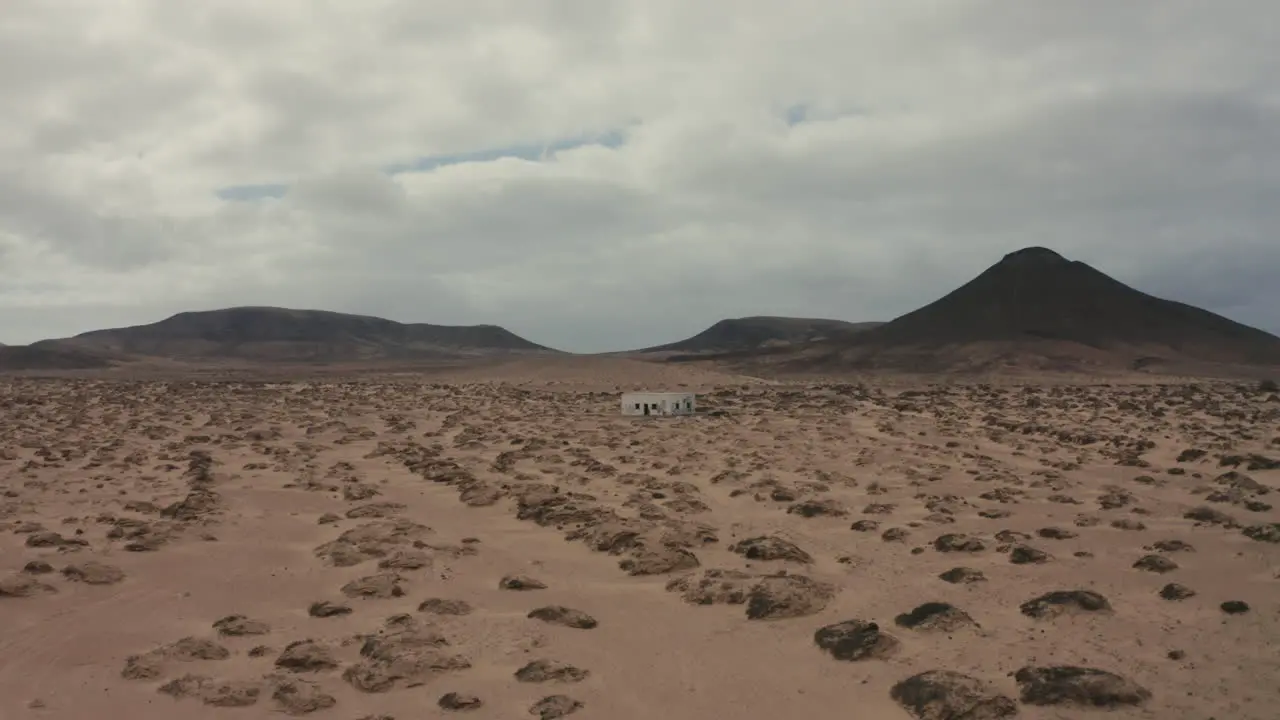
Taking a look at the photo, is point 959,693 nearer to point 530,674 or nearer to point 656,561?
point 530,674

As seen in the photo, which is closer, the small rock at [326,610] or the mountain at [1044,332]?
the small rock at [326,610]

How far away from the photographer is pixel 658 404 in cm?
4234

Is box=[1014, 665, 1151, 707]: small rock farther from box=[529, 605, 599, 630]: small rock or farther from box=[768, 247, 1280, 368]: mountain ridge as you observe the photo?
box=[768, 247, 1280, 368]: mountain ridge

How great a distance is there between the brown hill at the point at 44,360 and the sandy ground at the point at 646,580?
105 m

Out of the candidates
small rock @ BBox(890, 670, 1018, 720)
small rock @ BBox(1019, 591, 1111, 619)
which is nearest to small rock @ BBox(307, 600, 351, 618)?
small rock @ BBox(890, 670, 1018, 720)

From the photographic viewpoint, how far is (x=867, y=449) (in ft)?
92.2

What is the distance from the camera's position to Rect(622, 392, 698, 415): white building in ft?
139

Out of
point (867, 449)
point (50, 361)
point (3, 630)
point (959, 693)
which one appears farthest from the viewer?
point (50, 361)

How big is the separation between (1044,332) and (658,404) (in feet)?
256

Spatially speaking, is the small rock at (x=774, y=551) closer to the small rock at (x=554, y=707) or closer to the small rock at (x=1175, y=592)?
the small rock at (x=1175, y=592)

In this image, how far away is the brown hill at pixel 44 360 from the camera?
11631 cm

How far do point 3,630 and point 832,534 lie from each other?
13.5 meters

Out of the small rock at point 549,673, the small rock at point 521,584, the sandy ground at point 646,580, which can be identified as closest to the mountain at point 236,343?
the sandy ground at point 646,580

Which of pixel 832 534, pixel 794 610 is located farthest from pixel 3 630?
pixel 832 534
